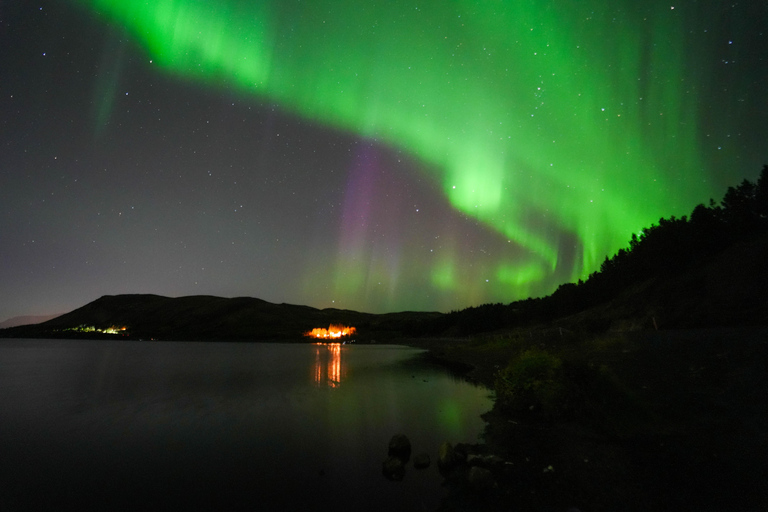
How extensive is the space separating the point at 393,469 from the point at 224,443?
9222 mm

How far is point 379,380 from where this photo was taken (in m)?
40.7

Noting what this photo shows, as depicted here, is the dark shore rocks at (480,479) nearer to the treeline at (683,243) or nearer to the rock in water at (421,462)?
the rock in water at (421,462)

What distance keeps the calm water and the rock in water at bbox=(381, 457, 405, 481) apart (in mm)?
295

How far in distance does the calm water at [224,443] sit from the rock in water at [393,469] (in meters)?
0.29

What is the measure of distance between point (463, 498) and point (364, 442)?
27.8ft

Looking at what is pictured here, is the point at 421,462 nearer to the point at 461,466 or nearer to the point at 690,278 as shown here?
the point at 461,466

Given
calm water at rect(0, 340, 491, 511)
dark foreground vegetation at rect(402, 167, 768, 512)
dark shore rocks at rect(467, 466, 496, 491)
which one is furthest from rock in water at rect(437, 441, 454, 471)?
dark shore rocks at rect(467, 466, 496, 491)

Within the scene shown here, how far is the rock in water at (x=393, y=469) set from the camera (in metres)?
13.1

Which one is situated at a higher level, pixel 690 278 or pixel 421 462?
pixel 690 278

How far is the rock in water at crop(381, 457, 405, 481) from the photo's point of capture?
13.1 meters

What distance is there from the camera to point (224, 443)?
58.9 ft

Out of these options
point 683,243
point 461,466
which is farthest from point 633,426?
point 683,243

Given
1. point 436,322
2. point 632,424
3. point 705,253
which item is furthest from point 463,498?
point 436,322

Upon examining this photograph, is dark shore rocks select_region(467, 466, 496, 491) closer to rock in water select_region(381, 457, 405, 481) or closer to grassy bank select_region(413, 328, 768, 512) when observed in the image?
grassy bank select_region(413, 328, 768, 512)
